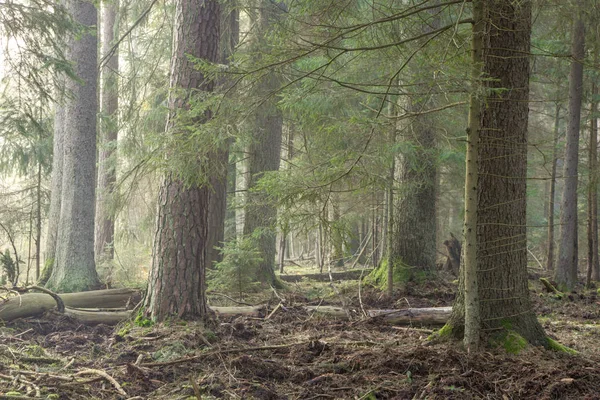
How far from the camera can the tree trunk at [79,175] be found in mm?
10297

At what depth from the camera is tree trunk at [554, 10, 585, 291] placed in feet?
38.2

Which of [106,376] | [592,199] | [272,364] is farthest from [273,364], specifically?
[592,199]

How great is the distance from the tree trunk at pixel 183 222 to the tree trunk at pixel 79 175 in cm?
395

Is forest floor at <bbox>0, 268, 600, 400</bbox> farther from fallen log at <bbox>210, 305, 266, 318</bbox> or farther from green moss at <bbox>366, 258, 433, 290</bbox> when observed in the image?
green moss at <bbox>366, 258, 433, 290</bbox>

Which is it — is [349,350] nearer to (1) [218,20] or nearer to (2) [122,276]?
(1) [218,20]

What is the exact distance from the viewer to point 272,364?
5.46 metres

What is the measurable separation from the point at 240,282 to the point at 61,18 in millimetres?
5095

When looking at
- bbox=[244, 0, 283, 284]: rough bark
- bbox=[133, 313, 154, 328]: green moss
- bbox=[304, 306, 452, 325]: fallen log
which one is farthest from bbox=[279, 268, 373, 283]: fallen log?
bbox=[133, 313, 154, 328]: green moss

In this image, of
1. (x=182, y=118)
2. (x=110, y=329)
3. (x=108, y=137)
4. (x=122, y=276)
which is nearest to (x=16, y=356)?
(x=110, y=329)

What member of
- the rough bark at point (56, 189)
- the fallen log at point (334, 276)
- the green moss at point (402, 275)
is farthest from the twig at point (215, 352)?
the fallen log at point (334, 276)

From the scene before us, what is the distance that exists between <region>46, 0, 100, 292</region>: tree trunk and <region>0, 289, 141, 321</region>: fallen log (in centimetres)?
214

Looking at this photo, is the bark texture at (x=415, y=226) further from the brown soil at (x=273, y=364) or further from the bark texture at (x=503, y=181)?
the bark texture at (x=503, y=181)

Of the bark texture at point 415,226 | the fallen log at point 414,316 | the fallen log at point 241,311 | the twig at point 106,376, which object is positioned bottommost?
the twig at point 106,376

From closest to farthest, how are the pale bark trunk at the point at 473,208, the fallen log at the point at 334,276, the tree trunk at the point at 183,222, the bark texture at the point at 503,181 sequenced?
the pale bark trunk at the point at 473,208, the bark texture at the point at 503,181, the tree trunk at the point at 183,222, the fallen log at the point at 334,276
